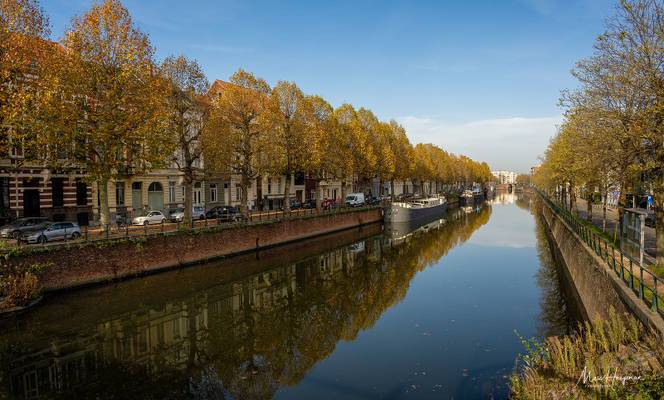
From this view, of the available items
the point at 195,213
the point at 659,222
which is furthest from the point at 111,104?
the point at 659,222

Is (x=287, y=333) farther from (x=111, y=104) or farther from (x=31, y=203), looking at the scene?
(x=31, y=203)

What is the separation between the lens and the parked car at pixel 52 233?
25328mm

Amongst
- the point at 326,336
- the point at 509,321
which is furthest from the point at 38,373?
the point at 509,321

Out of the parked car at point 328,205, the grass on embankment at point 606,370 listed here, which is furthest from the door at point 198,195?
the grass on embankment at point 606,370

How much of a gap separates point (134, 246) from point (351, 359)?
16558 millimetres

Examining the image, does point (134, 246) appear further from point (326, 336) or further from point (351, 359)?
point (351, 359)

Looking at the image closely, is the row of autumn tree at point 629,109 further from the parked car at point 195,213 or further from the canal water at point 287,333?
the parked car at point 195,213

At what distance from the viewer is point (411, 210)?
63438 mm

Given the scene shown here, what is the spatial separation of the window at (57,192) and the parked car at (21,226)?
7.07 m

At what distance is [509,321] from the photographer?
1972cm

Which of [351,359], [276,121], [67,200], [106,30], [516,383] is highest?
[106,30]

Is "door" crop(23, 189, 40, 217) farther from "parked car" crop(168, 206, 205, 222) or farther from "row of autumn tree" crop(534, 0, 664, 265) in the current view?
"row of autumn tree" crop(534, 0, 664, 265)

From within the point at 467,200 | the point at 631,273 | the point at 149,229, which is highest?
the point at 631,273

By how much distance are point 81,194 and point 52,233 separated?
11.7m
